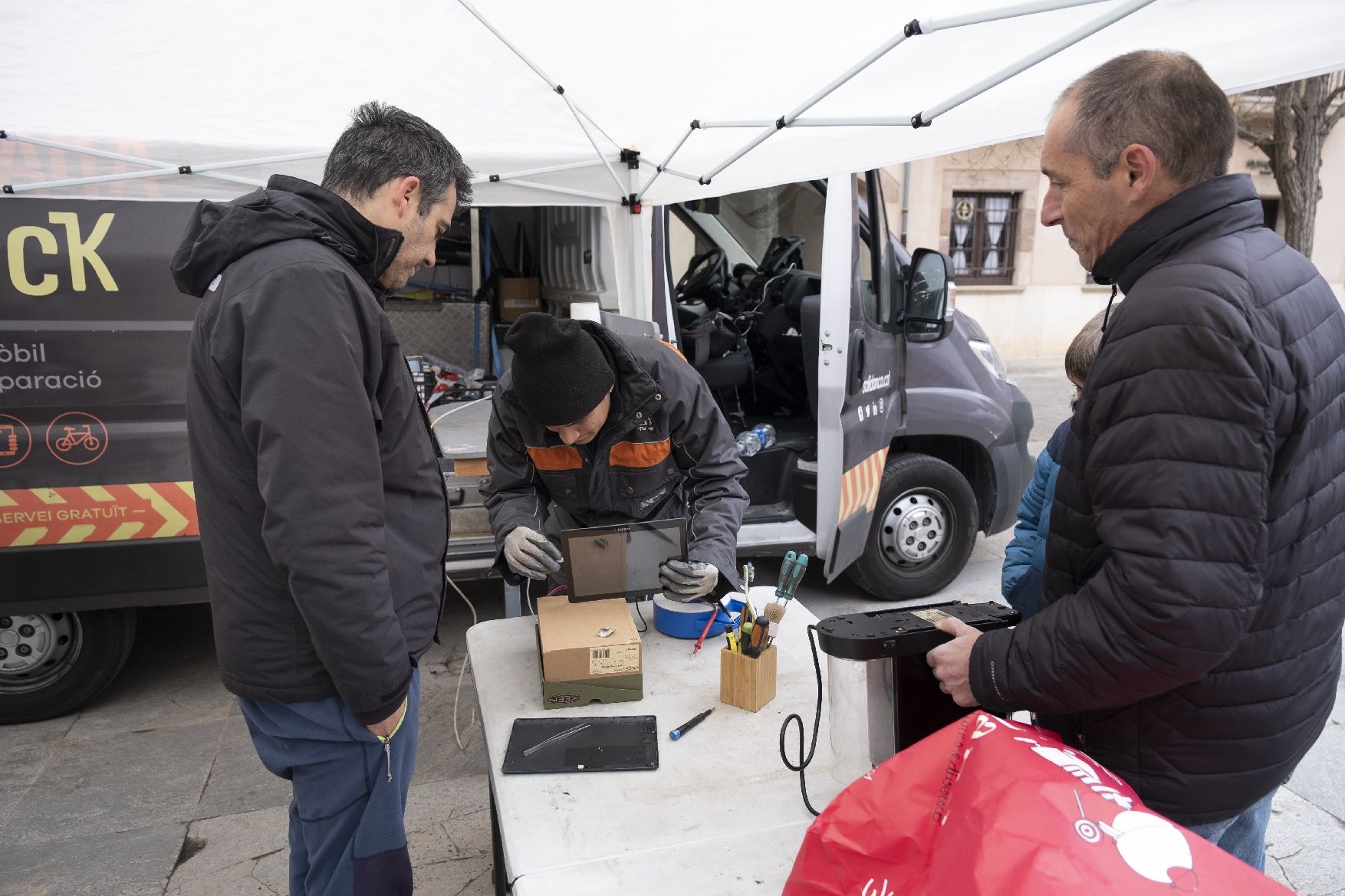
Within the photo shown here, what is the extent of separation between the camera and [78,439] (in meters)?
3.11

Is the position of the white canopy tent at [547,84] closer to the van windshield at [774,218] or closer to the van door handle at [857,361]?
the van door handle at [857,361]

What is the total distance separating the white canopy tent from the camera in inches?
81.9

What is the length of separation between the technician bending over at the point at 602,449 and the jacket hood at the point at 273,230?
23.2 inches

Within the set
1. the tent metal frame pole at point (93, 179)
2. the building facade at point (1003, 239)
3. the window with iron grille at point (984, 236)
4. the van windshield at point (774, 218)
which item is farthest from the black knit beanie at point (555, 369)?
the window with iron grille at point (984, 236)

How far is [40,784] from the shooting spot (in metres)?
3.06

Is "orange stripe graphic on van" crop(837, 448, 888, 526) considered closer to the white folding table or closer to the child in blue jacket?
the child in blue jacket

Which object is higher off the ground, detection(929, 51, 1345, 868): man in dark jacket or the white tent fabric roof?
the white tent fabric roof

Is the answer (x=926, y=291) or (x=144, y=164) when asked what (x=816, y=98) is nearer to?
(x=926, y=291)

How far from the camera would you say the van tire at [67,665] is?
11.0 ft

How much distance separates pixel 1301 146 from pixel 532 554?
9.36 metres

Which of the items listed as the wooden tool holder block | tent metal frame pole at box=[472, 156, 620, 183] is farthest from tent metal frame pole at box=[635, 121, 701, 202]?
the wooden tool holder block

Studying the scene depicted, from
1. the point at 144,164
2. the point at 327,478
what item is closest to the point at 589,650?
the point at 327,478

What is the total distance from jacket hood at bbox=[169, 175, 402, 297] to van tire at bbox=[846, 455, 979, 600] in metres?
3.26

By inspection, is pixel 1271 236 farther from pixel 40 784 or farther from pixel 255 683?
pixel 40 784
